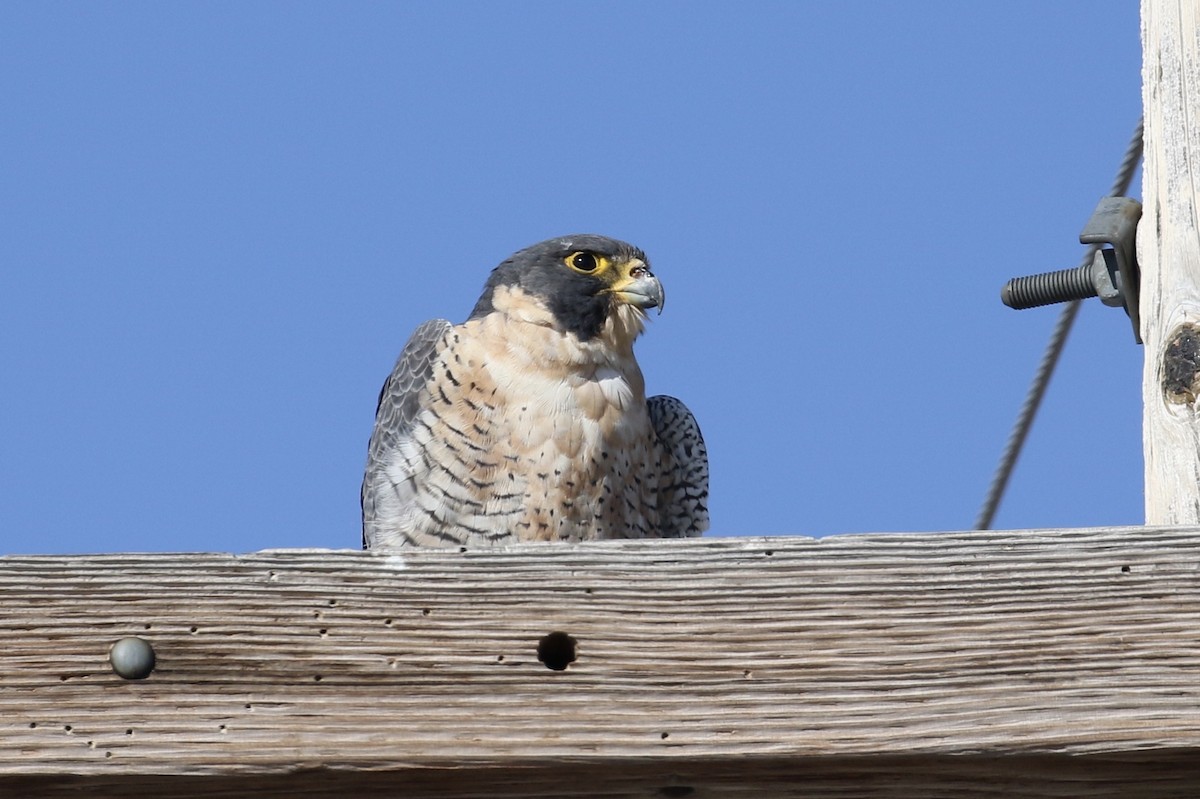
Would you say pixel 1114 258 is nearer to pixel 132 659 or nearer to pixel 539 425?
pixel 132 659

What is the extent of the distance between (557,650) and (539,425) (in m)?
3.01

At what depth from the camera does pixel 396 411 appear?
543 cm

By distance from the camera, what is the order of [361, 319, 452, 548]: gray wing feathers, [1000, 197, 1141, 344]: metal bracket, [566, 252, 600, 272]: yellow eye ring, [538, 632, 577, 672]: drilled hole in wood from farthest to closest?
[566, 252, 600, 272]: yellow eye ring, [361, 319, 452, 548]: gray wing feathers, [1000, 197, 1141, 344]: metal bracket, [538, 632, 577, 672]: drilled hole in wood

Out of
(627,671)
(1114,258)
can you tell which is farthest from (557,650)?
(1114,258)

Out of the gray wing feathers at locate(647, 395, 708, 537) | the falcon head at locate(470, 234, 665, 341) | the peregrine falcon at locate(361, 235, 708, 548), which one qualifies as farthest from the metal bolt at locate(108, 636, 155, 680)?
the gray wing feathers at locate(647, 395, 708, 537)

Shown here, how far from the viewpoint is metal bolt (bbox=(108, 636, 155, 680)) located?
202cm

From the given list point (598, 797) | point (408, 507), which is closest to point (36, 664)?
point (598, 797)

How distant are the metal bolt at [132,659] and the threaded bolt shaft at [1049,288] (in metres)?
2.09

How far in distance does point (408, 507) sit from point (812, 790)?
3284mm

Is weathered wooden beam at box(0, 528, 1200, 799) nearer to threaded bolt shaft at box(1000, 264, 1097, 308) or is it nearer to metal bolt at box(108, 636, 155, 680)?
metal bolt at box(108, 636, 155, 680)

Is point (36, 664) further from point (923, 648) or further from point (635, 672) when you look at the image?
point (923, 648)

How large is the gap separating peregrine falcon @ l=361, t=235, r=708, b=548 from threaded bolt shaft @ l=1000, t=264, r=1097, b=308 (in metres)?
1.72

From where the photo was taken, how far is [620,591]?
2.11 meters

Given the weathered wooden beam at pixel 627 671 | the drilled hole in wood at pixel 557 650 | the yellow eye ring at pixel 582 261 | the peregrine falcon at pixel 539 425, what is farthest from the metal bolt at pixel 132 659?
the yellow eye ring at pixel 582 261
